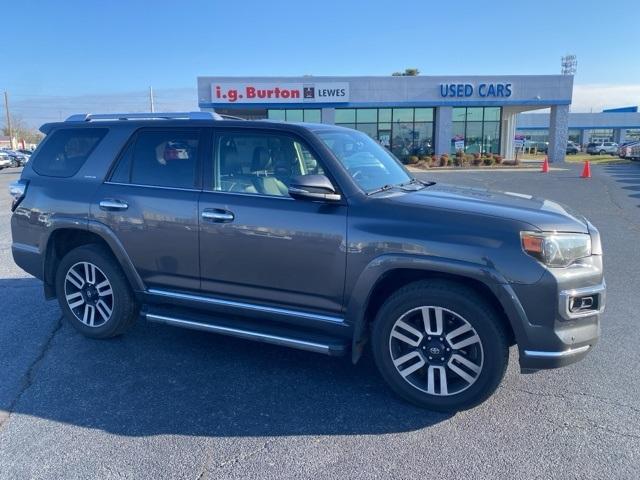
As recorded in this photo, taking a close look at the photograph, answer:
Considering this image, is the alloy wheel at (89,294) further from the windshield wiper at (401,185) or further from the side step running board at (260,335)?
the windshield wiper at (401,185)

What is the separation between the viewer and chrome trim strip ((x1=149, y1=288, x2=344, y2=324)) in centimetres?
370

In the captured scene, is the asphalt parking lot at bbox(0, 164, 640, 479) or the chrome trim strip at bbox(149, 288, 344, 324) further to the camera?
the chrome trim strip at bbox(149, 288, 344, 324)

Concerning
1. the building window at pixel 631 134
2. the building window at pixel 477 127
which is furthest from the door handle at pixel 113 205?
the building window at pixel 631 134

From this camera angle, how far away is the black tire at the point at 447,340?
129 inches

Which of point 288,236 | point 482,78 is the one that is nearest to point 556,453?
point 288,236

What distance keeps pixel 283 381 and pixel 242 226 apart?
1206 mm

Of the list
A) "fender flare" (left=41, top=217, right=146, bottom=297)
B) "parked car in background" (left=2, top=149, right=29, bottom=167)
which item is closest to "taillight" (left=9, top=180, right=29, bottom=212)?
"fender flare" (left=41, top=217, right=146, bottom=297)

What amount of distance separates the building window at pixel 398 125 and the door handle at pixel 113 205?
3194 cm

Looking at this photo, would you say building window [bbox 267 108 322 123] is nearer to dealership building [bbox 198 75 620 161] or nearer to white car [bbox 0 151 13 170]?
dealership building [bbox 198 75 620 161]

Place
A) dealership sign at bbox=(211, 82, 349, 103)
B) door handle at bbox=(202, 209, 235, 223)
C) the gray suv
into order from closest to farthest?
the gray suv → door handle at bbox=(202, 209, 235, 223) → dealership sign at bbox=(211, 82, 349, 103)

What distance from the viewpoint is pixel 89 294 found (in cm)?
468

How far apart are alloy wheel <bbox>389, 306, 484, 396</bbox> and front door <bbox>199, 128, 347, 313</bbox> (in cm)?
51

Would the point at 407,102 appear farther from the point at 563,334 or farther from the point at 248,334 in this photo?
the point at 563,334

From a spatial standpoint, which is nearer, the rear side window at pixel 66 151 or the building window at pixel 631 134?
the rear side window at pixel 66 151
